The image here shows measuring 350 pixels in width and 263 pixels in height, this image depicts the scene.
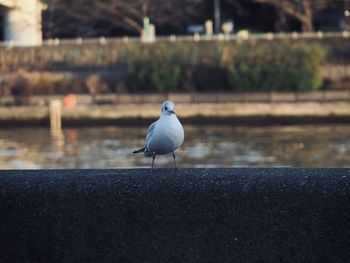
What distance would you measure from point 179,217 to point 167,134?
31.8 inches

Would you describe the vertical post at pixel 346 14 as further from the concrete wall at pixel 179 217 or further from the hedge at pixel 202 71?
the concrete wall at pixel 179 217

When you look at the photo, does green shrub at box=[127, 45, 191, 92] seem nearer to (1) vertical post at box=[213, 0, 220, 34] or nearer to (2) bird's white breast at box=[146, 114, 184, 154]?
(1) vertical post at box=[213, 0, 220, 34]

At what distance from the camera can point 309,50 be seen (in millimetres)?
42531

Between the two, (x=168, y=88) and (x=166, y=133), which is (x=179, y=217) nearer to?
(x=166, y=133)

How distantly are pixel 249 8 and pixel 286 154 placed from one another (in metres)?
36.3

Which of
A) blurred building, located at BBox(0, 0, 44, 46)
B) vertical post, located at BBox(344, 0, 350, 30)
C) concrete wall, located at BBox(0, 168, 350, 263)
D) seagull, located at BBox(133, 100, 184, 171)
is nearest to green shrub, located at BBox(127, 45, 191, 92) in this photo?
blurred building, located at BBox(0, 0, 44, 46)

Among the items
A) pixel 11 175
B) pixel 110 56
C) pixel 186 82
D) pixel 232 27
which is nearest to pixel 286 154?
pixel 186 82

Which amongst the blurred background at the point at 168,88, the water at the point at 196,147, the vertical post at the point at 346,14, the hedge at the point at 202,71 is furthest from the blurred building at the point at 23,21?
the vertical post at the point at 346,14

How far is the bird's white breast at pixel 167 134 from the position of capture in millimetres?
6000

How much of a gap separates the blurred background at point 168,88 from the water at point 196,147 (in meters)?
0.05

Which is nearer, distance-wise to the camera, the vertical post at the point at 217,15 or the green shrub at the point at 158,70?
the green shrub at the point at 158,70

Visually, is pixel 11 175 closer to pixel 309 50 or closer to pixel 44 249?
pixel 44 249

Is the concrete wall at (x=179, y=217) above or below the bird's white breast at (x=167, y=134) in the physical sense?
below

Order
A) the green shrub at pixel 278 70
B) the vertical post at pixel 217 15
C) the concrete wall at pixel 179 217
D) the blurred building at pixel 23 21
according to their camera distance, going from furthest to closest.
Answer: the vertical post at pixel 217 15 < the blurred building at pixel 23 21 < the green shrub at pixel 278 70 < the concrete wall at pixel 179 217
